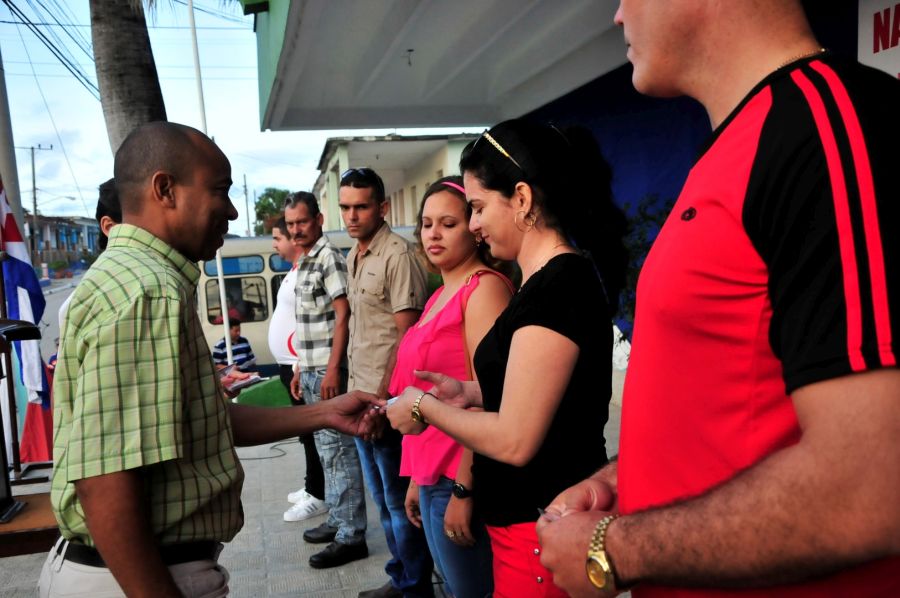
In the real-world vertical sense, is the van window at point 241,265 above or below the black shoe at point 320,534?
above

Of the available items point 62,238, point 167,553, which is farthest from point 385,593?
point 62,238

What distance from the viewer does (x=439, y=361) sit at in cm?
267

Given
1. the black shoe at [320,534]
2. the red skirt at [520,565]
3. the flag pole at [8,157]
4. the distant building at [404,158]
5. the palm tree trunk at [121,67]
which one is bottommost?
the black shoe at [320,534]

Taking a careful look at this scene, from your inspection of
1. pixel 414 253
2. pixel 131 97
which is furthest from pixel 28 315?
pixel 414 253

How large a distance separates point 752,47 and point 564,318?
2.90ft

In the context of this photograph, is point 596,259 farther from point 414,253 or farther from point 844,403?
point 414,253

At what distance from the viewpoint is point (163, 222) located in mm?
1721

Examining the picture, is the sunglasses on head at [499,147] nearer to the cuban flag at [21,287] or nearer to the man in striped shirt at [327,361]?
the man in striped shirt at [327,361]

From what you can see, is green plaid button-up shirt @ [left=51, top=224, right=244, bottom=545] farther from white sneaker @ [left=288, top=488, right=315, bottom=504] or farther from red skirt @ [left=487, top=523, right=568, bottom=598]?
white sneaker @ [left=288, top=488, right=315, bottom=504]

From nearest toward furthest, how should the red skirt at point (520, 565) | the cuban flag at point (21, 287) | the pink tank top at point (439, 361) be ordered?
the red skirt at point (520, 565) < the pink tank top at point (439, 361) < the cuban flag at point (21, 287)

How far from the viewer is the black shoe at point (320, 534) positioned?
4.57 m

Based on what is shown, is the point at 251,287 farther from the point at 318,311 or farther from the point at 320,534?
the point at 320,534

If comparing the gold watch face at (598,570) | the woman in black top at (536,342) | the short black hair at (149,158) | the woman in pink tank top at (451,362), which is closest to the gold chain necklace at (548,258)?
the woman in black top at (536,342)

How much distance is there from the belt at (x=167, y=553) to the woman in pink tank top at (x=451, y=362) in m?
0.92
